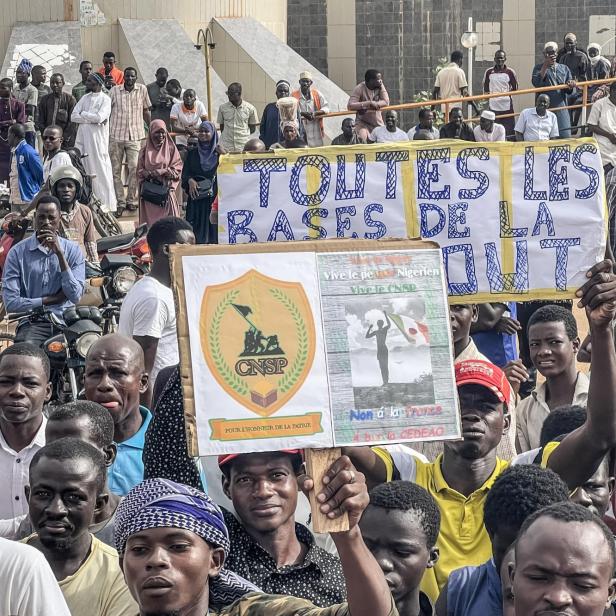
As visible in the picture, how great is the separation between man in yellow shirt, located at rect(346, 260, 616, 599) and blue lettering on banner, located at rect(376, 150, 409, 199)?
1.01 meters

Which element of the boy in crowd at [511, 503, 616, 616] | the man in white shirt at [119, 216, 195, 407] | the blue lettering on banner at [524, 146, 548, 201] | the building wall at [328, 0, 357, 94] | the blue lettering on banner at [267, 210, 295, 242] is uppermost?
the building wall at [328, 0, 357, 94]

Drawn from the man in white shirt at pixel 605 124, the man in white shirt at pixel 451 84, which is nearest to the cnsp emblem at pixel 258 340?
the man in white shirt at pixel 605 124

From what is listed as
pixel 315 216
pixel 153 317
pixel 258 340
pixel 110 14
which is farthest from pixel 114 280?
pixel 110 14

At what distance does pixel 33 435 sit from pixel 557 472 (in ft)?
7.03

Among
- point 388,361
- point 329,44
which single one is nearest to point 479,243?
point 388,361

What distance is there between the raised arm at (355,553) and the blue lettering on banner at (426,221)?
2.39 meters

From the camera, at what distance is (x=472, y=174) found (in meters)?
6.12

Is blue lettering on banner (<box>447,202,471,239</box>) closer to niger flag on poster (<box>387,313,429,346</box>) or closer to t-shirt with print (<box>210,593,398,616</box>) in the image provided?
niger flag on poster (<box>387,313,429,346</box>)

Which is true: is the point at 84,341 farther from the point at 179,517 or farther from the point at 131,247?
the point at 179,517

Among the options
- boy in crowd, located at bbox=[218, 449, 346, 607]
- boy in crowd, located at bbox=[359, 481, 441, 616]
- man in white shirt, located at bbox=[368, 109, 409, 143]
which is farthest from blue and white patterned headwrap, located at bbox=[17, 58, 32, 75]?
boy in crowd, located at bbox=[359, 481, 441, 616]

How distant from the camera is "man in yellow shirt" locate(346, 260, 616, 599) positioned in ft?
15.9

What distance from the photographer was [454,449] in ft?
17.1

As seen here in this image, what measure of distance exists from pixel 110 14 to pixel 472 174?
19.5 m

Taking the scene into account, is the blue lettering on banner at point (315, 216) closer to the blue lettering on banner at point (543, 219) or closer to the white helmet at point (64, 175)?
the blue lettering on banner at point (543, 219)
